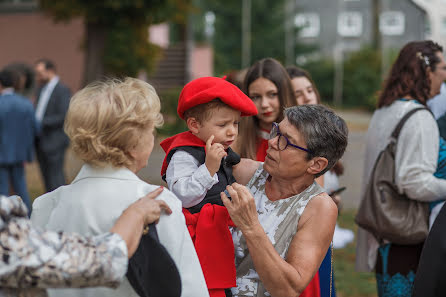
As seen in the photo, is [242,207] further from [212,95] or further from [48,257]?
[48,257]

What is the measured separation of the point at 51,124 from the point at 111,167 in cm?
640

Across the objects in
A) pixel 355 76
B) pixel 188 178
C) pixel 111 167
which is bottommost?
pixel 355 76

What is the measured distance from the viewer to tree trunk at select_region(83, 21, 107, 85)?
13.9 meters

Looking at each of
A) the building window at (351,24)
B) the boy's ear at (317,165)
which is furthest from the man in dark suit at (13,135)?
the building window at (351,24)

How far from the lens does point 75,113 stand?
1918 millimetres

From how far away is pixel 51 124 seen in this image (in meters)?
8.05

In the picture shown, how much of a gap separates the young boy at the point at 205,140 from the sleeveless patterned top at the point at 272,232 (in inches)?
8.0

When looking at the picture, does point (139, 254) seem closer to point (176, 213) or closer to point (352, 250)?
point (176, 213)

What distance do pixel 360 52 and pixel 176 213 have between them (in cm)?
3372

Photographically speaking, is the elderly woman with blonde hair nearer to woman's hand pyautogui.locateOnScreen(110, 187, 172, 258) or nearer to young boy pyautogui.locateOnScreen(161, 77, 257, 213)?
woman's hand pyautogui.locateOnScreen(110, 187, 172, 258)

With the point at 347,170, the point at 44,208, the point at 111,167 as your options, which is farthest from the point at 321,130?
the point at 347,170

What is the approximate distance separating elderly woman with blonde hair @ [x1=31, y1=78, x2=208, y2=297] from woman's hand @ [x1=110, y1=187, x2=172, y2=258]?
0.14 ft

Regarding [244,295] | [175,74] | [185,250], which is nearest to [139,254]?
[185,250]

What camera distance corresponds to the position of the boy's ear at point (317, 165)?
2432 millimetres
